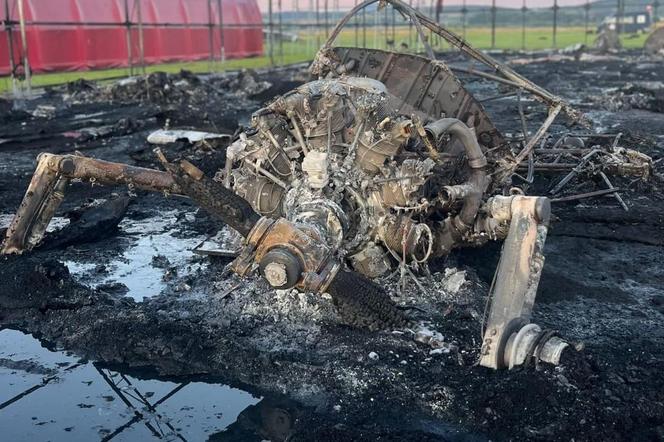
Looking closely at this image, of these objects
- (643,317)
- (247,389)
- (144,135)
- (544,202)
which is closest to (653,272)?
(643,317)

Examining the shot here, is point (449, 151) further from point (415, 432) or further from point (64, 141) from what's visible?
point (64, 141)

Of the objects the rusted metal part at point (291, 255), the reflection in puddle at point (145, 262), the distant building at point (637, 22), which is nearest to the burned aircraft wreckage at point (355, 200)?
the rusted metal part at point (291, 255)

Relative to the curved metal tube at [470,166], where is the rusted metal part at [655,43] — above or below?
above

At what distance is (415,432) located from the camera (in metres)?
4.17

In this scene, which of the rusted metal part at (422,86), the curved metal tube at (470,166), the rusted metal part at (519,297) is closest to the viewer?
the rusted metal part at (519,297)

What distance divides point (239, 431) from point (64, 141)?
38.8 feet

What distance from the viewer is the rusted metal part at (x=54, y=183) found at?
18.6 feet

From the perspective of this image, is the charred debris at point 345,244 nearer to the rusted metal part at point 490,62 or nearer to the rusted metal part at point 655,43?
the rusted metal part at point 490,62

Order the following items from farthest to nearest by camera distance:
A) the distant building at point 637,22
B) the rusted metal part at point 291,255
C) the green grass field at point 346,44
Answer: the distant building at point 637,22, the green grass field at point 346,44, the rusted metal part at point 291,255

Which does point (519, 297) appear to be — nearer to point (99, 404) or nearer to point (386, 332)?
point (386, 332)

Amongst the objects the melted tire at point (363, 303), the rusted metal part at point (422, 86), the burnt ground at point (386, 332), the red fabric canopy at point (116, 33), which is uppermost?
the red fabric canopy at point (116, 33)

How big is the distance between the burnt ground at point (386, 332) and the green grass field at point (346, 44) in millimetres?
18958

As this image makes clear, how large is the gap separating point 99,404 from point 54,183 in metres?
2.69

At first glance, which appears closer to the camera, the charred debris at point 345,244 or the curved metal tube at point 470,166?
the charred debris at point 345,244
